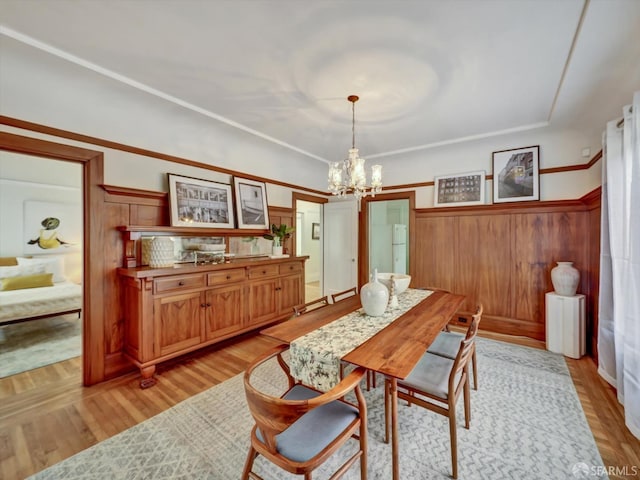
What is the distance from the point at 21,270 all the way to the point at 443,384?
6.08m

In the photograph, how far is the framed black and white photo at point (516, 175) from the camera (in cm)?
341

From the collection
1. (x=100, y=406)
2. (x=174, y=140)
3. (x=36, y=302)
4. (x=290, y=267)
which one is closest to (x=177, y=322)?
(x=100, y=406)

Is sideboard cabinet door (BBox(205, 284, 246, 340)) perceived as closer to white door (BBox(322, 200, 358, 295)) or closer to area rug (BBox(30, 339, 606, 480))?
area rug (BBox(30, 339, 606, 480))

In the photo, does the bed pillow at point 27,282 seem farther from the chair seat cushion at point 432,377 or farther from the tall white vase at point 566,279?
the tall white vase at point 566,279

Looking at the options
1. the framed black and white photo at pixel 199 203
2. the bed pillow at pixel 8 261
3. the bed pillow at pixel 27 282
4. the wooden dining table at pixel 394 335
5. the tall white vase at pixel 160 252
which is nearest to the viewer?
the wooden dining table at pixel 394 335

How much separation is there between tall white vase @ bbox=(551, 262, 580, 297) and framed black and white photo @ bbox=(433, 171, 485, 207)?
121cm

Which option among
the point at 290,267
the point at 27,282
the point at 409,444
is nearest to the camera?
the point at 409,444

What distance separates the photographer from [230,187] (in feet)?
11.5

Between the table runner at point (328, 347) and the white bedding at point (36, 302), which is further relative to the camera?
the white bedding at point (36, 302)

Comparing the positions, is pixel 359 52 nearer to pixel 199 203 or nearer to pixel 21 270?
pixel 199 203

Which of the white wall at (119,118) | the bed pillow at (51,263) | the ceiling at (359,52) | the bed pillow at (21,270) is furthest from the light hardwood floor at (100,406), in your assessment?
the bed pillow at (51,263)

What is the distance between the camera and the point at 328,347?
4.69 feet

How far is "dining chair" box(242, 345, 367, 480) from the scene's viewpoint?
941 millimetres

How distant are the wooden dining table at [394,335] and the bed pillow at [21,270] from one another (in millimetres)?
5030
